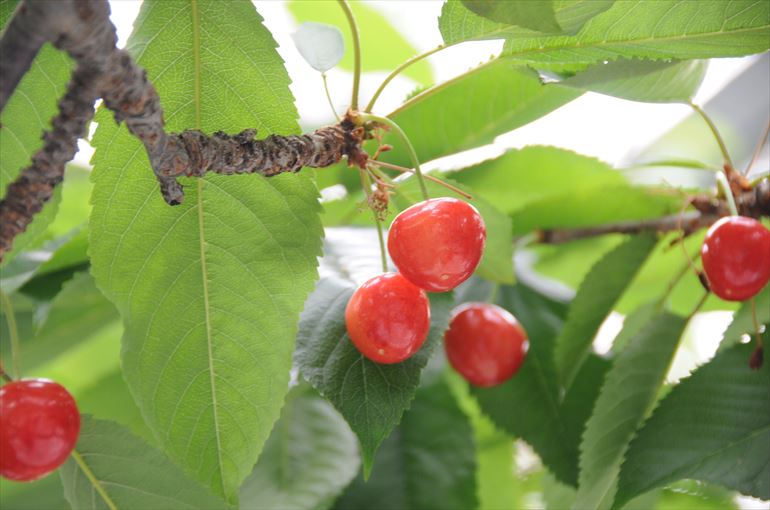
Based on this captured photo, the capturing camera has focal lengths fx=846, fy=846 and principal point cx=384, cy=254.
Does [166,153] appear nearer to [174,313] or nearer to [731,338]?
[174,313]

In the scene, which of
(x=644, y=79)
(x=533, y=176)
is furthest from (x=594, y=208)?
(x=644, y=79)

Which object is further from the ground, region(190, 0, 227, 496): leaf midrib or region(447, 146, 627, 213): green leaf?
region(190, 0, 227, 496): leaf midrib

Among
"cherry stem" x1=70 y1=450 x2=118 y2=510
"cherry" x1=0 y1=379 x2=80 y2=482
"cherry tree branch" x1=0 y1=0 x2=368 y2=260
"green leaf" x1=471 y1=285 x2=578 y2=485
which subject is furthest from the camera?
"green leaf" x1=471 y1=285 x2=578 y2=485

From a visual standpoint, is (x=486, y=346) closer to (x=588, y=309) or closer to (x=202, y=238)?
(x=588, y=309)

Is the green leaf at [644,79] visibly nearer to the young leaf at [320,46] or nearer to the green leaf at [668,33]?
the green leaf at [668,33]

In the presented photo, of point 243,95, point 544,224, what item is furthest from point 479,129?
point 243,95

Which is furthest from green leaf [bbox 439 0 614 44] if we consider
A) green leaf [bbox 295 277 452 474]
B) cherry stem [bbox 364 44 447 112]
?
green leaf [bbox 295 277 452 474]

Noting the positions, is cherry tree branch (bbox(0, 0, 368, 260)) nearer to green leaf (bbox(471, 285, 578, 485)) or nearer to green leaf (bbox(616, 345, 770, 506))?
green leaf (bbox(616, 345, 770, 506))

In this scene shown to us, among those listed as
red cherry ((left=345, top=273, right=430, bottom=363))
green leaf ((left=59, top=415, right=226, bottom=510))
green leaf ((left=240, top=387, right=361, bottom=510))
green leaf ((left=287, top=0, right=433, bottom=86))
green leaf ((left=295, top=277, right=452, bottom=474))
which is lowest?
green leaf ((left=240, top=387, right=361, bottom=510))
